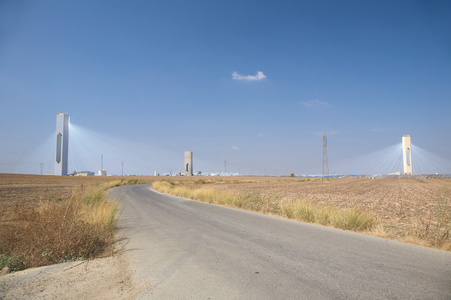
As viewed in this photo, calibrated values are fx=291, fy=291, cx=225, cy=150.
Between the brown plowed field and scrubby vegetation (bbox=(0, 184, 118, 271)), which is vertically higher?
scrubby vegetation (bbox=(0, 184, 118, 271))

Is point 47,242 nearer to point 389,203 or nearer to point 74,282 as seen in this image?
point 74,282

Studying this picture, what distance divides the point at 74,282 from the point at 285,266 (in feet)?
12.6

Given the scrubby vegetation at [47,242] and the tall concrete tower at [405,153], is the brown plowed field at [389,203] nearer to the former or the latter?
the scrubby vegetation at [47,242]

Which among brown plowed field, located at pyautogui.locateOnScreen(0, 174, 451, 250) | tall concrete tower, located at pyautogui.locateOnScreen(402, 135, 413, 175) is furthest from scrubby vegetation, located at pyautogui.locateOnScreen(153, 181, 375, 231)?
tall concrete tower, located at pyautogui.locateOnScreen(402, 135, 413, 175)

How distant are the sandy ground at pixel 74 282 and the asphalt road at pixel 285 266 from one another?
296mm

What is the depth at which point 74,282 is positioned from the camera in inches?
204

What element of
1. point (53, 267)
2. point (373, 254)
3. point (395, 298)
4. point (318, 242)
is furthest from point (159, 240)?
point (395, 298)

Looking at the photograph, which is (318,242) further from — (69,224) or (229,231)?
(69,224)

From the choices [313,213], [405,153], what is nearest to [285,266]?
[313,213]

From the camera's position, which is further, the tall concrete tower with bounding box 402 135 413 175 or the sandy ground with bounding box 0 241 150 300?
the tall concrete tower with bounding box 402 135 413 175

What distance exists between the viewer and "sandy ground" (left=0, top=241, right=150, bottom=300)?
15.2 feet

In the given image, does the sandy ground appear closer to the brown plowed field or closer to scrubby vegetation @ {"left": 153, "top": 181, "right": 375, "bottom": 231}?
the brown plowed field

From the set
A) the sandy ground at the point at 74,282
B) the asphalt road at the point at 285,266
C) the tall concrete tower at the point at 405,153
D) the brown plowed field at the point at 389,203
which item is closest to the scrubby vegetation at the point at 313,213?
the brown plowed field at the point at 389,203

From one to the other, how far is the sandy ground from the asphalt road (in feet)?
0.97
